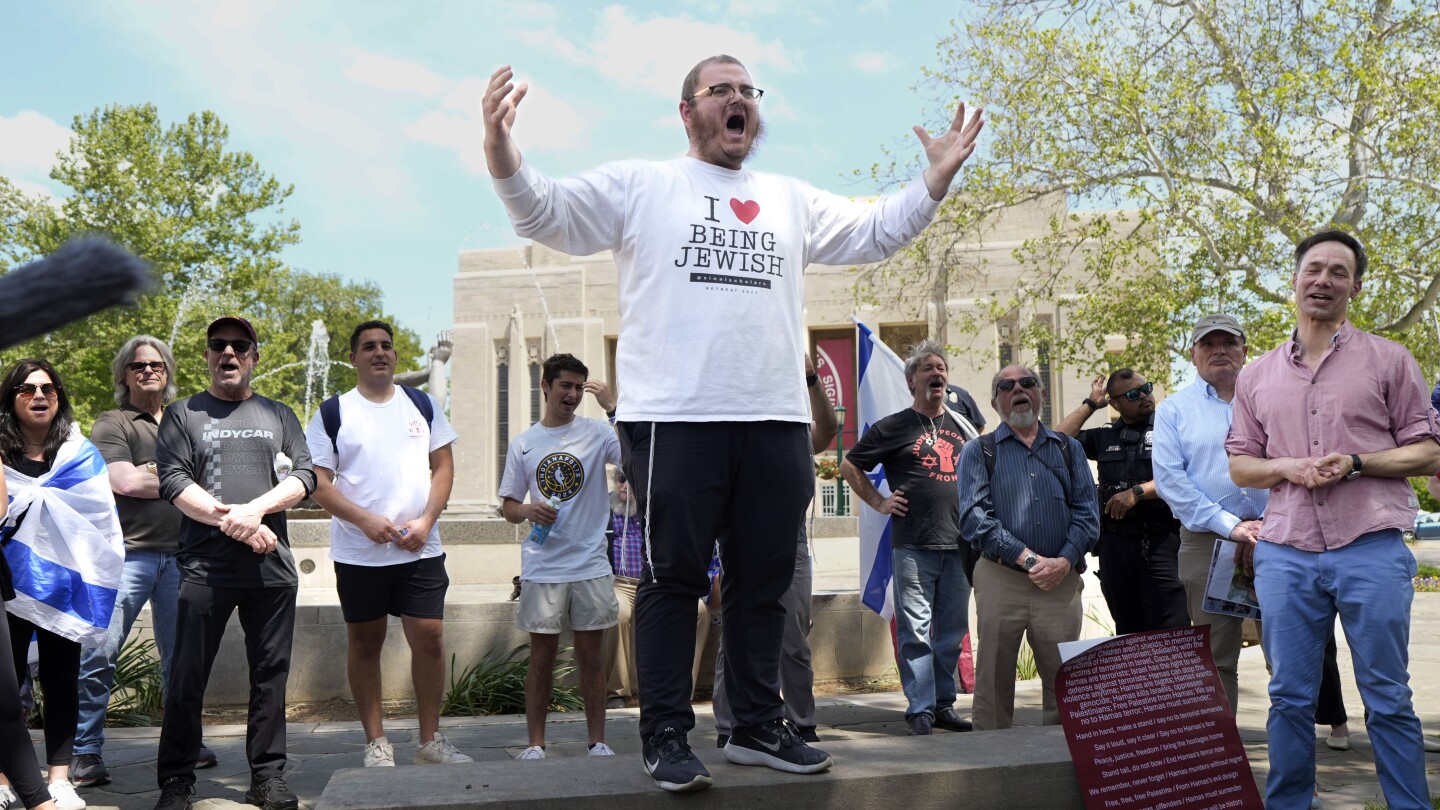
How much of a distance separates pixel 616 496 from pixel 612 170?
462 centimetres

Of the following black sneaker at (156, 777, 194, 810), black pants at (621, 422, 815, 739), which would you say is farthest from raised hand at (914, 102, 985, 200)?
black sneaker at (156, 777, 194, 810)

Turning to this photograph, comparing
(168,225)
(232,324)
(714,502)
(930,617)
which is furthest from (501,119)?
(168,225)

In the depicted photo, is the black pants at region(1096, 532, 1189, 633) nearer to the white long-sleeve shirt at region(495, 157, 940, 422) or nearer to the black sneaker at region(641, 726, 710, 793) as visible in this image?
the white long-sleeve shirt at region(495, 157, 940, 422)

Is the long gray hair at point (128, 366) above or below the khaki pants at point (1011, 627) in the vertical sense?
above

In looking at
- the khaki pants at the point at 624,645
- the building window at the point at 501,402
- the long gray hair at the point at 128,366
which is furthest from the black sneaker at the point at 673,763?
the building window at the point at 501,402

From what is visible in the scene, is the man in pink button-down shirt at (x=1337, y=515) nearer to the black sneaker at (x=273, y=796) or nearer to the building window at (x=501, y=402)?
the black sneaker at (x=273, y=796)

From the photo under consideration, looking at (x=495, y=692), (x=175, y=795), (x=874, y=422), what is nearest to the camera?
(x=175, y=795)

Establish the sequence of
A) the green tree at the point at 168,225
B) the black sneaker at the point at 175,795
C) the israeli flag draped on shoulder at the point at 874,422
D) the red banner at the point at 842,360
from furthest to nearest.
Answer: the red banner at the point at 842,360 < the green tree at the point at 168,225 < the israeli flag draped on shoulder at the point at 874,422 < the black sneaker at the point at 175,795

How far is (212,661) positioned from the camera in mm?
4977

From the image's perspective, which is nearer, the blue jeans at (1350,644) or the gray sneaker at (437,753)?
the blue jeans at (1350,644)

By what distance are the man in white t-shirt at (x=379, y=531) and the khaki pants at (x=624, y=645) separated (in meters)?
1.91

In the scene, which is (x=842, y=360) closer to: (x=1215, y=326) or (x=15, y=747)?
(x=1215, y=326)

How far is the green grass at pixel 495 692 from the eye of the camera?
7.37 metres

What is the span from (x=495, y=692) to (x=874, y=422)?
124 inches
